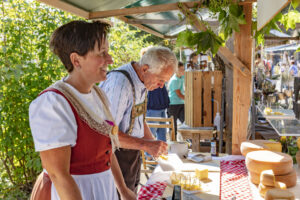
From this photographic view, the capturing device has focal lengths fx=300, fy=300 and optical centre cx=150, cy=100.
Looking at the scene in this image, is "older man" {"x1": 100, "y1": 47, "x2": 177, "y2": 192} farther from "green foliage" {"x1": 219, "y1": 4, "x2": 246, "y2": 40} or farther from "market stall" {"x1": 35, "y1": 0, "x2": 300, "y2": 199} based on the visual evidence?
"green foliage" {"x1": 219, "y1": 4, "x2": 246, "y2": 40}

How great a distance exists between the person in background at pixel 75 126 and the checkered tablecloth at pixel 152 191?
37cm

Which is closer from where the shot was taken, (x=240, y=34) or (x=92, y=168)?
(x=92, y=168)

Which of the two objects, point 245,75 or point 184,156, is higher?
point 245,75

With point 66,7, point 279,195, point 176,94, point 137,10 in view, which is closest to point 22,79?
point 66,7

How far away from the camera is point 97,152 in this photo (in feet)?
4.17

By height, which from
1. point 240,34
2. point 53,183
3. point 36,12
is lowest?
point 53,183

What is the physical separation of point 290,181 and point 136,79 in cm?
119

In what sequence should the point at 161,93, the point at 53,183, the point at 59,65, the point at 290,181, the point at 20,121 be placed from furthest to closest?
the point at 161,93
the point at 59,65
the point at 20,121
the point at 290,181
the point at 53,183

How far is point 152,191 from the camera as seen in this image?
181 cm

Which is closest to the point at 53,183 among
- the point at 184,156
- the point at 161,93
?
the point at 184,156

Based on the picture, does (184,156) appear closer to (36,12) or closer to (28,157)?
(28,157)

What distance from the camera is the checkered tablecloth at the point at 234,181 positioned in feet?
5.71

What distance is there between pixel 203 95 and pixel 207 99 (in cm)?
8

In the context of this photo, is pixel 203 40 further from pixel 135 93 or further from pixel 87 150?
pixel 87 150
